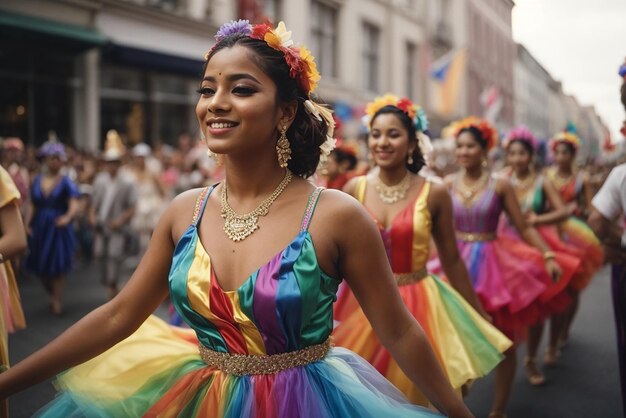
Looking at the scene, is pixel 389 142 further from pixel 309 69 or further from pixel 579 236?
pixel 579 236

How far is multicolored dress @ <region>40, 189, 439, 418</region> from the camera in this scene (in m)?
A: 2.17

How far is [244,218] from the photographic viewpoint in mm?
2389

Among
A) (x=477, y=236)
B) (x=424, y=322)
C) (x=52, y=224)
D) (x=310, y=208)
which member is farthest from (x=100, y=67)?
(x=310, y=208)

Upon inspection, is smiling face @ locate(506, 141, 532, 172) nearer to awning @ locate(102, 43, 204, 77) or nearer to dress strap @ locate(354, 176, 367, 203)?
dress strap @ locate(354, 176, 367, 203)

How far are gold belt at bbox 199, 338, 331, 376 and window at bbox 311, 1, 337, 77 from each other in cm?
2180

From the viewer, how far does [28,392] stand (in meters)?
5.35

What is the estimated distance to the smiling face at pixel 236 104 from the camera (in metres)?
2.25

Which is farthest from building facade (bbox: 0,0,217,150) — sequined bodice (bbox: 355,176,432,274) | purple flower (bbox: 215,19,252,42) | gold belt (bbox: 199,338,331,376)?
gold belt (bbox: 199,338,331,376)

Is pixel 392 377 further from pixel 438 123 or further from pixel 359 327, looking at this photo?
pixel 438 123

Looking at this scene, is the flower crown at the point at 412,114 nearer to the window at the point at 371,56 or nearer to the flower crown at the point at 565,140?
the flower crown at the point at 565,140

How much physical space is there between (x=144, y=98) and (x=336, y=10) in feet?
34.9

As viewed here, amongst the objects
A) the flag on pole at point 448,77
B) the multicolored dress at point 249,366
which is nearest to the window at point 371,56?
the flag on pole at point 448,77

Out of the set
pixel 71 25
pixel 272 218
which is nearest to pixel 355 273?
pixel 272 218

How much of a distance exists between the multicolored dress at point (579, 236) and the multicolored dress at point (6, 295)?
4606 mm
